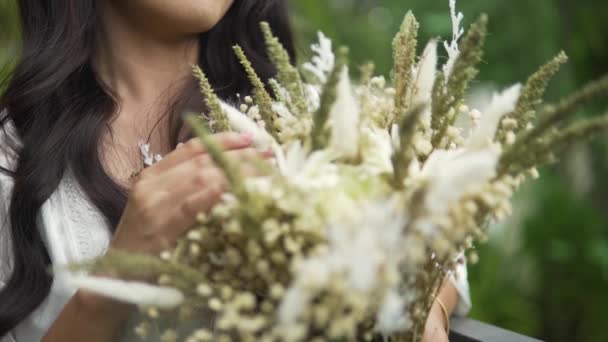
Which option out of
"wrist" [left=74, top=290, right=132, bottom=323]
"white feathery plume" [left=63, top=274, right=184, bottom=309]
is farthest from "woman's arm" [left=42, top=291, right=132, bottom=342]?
"white feathery plume" [left=63, top=274, right=184, bottom=309]

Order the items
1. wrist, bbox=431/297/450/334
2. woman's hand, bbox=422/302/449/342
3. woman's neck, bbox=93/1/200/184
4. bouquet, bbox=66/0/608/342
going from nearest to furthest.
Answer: bouquet, bbox=66/0/608/342
woman's hand, bbox=422/302/449/342
wrist, bbox=431/297/450/334
woman's neck, bbox=93/1/200/184

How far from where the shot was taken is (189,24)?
1199 millimetres

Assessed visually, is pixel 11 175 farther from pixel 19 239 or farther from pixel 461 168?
pixel 461 168

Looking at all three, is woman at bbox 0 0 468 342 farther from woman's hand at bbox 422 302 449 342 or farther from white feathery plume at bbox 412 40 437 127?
white feathery plume at bbox 412 40 437 127

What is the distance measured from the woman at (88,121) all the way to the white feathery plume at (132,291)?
0.31 meters

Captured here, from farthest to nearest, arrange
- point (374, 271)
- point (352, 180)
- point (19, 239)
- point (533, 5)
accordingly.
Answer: point (533, 5) < point (19, 239) < point (352, 180) < point (374, 271)

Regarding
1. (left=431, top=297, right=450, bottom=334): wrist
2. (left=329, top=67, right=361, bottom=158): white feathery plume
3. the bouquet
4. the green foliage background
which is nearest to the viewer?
the bouquet

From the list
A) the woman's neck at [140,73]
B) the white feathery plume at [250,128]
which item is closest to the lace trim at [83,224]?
the woman's neck at [140,73]

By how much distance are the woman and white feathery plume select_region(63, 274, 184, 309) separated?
0.31m

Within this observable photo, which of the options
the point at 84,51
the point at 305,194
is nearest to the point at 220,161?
the point at 305,194

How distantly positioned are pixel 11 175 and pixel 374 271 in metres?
0.90

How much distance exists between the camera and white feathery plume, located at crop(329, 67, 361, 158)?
0.65 meters

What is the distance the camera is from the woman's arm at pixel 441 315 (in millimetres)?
1048

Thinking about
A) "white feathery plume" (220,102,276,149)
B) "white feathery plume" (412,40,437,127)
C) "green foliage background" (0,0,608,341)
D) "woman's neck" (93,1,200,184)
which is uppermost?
"white feathery plume" (412,40,437,127)
